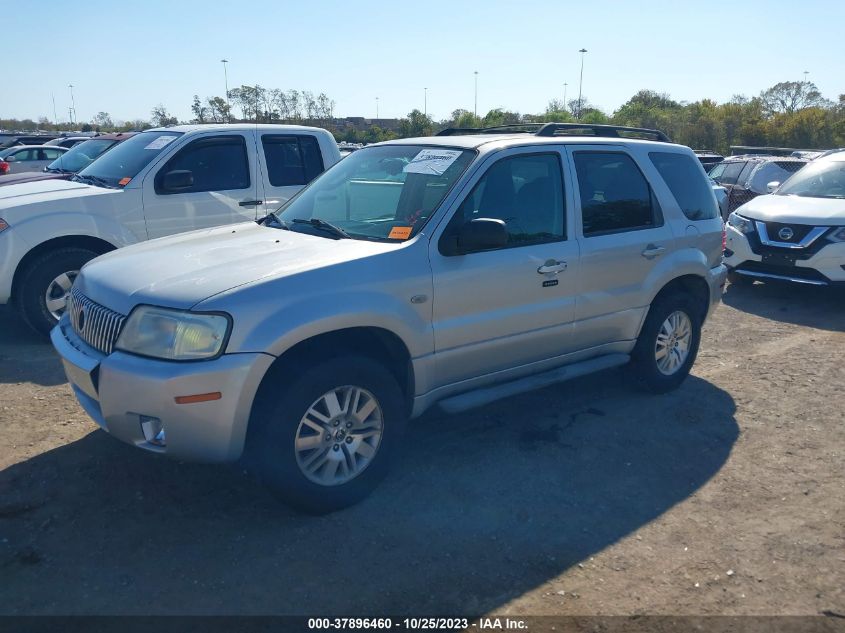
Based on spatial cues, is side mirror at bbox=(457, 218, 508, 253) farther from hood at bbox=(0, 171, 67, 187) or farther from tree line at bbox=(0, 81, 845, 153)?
tree line at bbox=(0, 81, 845, 153)

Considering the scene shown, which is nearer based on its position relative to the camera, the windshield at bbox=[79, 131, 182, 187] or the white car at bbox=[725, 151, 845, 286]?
the windshield at bbox=[79, 131, 182, 187]

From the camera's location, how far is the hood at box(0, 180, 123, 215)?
6359 mm

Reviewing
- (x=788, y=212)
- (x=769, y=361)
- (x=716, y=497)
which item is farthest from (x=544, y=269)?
(x=788, y=212)

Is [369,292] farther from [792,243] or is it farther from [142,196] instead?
[792,243]

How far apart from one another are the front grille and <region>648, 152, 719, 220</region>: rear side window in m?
3.94

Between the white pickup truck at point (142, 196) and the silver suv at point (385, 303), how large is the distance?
7.91ft

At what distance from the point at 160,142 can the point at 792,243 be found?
7.27 meters

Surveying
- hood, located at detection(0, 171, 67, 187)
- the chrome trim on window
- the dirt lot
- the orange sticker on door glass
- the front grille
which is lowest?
the dirt lot

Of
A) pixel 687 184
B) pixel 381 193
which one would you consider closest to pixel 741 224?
pixel 687 184

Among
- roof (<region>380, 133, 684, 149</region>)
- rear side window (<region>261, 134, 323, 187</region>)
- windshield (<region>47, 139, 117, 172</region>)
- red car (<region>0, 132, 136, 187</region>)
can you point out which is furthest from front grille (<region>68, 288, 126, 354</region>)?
windshield (<region>47, 139, 117, 172</region>)

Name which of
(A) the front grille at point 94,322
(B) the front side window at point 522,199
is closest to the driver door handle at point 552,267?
(B) the front side window at point 522,199

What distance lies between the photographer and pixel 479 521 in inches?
147

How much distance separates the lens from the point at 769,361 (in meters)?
6.59

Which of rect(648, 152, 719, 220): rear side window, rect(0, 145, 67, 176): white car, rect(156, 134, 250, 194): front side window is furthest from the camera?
rect(0, 145, 67, 176): white car
